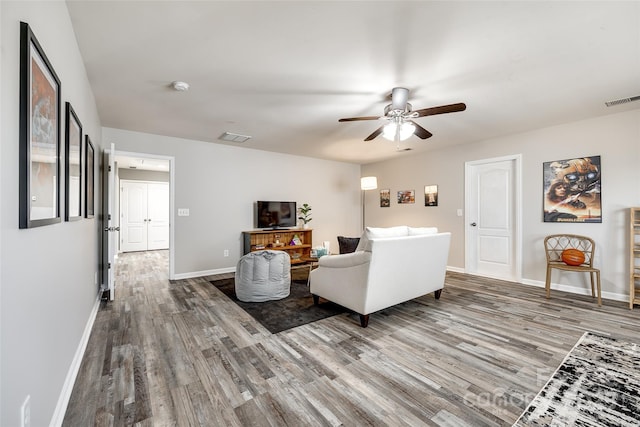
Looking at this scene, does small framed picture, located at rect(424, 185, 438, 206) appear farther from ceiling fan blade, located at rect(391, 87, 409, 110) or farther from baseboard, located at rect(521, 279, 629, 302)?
ceiling fan blade, located at rect(391, 87, 409, 110)

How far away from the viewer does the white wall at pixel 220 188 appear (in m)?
4.75

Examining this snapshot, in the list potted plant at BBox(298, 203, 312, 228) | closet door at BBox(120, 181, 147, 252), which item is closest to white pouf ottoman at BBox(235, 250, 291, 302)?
potted plant at BBox(298, 203, 312, 228)

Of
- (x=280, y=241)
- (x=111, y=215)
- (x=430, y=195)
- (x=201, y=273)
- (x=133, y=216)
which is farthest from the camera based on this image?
(x=133, y=216)

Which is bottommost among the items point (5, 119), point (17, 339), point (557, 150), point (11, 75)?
point (17, 339)

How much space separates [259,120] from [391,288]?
9.04 feet

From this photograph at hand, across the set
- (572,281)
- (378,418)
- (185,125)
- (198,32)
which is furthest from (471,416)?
(185,125)

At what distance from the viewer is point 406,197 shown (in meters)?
6.13

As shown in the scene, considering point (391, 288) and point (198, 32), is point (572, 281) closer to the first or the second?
point (391, 288)

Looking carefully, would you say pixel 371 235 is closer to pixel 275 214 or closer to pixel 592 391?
pixel 592 391

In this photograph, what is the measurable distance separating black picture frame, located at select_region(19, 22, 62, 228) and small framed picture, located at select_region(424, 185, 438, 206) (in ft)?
18.1

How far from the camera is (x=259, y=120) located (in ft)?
12.6

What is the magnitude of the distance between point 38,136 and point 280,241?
15.4 ft

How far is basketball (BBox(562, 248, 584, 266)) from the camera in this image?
3.60 meters

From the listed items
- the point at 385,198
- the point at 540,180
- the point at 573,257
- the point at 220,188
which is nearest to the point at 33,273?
the point at 220,188
